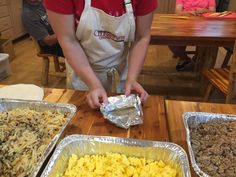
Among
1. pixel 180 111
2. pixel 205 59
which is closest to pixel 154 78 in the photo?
pixel 205 59

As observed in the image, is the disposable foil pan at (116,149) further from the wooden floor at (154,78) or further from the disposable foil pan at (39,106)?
the wooden floor at (154,78)

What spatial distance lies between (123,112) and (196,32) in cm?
139

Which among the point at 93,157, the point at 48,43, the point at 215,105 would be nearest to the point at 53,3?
the point at 93,157

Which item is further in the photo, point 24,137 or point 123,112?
point 123,112

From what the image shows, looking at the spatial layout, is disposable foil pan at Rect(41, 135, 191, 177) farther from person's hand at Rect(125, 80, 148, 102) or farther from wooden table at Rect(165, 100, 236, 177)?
person's hand at Rect(125, 80, 148, 102)

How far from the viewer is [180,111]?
1.00m

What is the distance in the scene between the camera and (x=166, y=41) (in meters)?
2.01

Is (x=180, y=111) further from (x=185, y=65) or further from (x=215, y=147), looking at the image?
(x=185, y=65)

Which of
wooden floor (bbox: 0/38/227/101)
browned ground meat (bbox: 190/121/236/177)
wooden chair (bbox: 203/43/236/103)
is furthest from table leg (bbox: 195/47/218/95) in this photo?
browned ground meat (bbox: 190/121/236/177)

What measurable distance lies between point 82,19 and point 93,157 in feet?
1.90

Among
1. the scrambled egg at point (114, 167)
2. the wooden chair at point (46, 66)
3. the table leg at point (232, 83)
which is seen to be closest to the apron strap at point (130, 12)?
the scrambled egg at point (114, 167)

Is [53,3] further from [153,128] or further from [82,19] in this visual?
[153,128]

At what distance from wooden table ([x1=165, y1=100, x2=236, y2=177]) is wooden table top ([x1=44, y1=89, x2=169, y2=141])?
24mm

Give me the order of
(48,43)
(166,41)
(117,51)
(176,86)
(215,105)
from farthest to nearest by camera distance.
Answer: (176,86) → (48,43) → (166,41) → (117,51) → (215,105)
